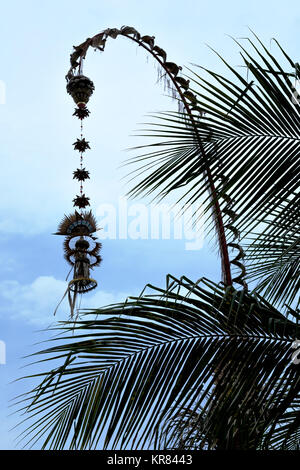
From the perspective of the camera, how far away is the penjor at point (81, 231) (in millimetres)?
5156

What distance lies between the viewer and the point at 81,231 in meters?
5.40

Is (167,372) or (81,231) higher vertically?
(81,231)

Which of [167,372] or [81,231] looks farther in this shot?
[81,231]

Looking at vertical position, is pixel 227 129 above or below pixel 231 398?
above

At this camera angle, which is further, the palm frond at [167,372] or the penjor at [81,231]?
the penjor at [81,231]

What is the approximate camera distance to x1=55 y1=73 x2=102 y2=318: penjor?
5156 millimetres

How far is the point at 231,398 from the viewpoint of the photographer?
2334mm

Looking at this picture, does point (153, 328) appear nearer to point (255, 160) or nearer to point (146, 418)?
point (146, 418)

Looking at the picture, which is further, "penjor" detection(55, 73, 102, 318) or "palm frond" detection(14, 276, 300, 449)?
"penjor" detection(55, 73, 102, 318)

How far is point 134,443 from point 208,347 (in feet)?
1.50

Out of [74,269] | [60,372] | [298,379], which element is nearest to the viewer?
[298,379]

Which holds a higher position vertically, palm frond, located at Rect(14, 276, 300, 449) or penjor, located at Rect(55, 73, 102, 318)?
penjor, located at Rect(55, 73, 102, 318)

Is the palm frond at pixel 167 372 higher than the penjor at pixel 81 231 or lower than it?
lower
